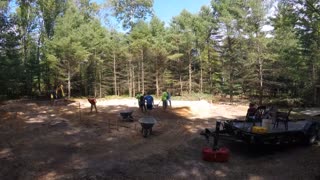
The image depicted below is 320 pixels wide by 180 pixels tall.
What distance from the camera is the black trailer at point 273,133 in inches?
456

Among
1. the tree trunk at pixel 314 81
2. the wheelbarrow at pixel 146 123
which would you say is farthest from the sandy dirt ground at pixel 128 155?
the tree trunk at pixel 314 81

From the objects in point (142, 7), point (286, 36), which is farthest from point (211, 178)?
point (142, 7)

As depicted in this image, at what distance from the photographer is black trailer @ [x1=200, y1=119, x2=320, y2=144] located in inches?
456

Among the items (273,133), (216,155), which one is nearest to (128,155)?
(216,155)

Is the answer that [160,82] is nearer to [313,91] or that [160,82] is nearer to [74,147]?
[313,91]

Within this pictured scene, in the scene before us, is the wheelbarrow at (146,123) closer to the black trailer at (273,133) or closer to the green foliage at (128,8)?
the black trailer at (273,133)

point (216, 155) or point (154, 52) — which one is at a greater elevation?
point (154, 52)

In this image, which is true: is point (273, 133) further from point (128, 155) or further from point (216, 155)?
point (128, 155)

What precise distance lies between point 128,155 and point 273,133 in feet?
16.7

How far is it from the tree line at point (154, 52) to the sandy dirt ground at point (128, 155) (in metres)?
16.4

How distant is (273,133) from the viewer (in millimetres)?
11742

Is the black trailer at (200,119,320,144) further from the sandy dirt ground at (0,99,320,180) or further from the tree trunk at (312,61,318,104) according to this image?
the tree trunk at (312,61,318,104)

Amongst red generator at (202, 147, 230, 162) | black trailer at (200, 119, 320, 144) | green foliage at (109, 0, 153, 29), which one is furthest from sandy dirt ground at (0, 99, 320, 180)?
green foliage at (109, 0, 153, 29)

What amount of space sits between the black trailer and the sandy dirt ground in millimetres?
532
